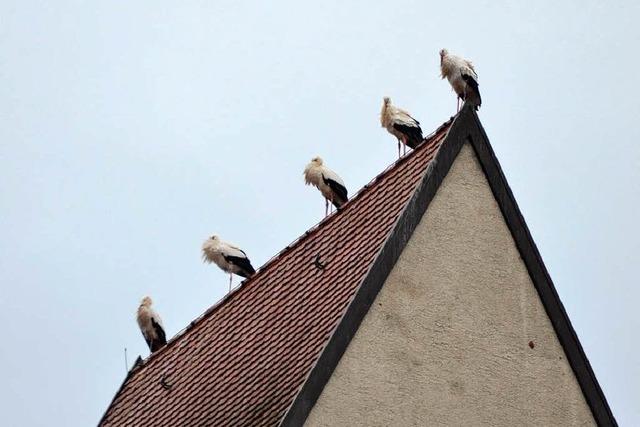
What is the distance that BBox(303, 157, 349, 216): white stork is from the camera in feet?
147

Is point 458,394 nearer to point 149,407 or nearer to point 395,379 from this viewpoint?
point 395,379

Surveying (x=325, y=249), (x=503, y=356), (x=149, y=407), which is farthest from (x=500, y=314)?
(x=149, y=407)

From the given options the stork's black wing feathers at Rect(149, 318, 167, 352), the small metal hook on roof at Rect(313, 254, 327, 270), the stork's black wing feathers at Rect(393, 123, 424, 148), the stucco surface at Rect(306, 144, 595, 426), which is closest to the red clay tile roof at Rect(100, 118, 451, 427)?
the small metal hook on roof at Rect(313, 254, 327, 270)

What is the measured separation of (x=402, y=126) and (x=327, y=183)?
1583 mm

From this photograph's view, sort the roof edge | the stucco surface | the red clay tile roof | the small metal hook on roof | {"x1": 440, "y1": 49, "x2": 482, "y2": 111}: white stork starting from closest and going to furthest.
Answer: the roof edge → the stucco surface → the red clay tile roof → the small metal hook on roof → {"x1": 440, "y1": 49, "x2": 482, "y2": 111}: white stork

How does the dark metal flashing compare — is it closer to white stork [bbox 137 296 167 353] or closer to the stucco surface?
the stucco surface

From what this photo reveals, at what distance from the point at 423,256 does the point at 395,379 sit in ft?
6.99

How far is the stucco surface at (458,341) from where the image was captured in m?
36.7

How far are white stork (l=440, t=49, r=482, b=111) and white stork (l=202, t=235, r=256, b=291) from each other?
4.56 metres

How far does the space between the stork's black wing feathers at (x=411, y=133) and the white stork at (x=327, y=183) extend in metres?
1.32

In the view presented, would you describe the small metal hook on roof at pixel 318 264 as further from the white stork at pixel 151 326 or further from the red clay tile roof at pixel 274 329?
the white stork at pixel 151 326

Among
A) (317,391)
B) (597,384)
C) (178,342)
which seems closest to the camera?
(317,391)

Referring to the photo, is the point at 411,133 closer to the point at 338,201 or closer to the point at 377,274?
the point at 338,201

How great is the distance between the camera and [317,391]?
119 feet
